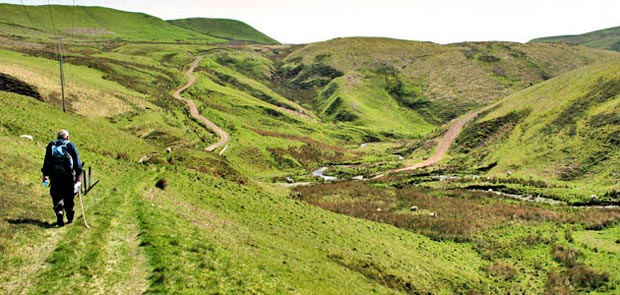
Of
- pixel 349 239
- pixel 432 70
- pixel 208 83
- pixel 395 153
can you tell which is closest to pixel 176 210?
pixel 349 239

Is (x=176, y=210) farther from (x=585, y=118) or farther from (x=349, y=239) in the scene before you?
(x=585, y=118)

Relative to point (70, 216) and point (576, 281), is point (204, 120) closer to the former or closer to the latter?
point (70, 216)

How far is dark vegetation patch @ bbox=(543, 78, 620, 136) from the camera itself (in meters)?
63.0

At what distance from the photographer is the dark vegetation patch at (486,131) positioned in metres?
77.0

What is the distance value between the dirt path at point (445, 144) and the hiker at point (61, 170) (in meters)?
63.1

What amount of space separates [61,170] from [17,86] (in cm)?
4949

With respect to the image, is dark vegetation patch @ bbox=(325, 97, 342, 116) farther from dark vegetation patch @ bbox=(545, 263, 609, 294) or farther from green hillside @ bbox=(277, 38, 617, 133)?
dark vegetation patch @ bbox=(545, 263, 609, 294)

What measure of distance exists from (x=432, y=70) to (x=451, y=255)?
158 meters

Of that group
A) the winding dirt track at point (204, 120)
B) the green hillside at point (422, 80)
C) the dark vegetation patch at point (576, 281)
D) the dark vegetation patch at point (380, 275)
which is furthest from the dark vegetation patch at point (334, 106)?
the dark vegetation patch at point (380, 275)

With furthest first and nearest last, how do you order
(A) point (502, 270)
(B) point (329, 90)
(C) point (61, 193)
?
1. (B) point (329, 90)
2. (A) point (502, 270)
3. (C) point (61, 193)

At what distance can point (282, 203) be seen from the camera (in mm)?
35094

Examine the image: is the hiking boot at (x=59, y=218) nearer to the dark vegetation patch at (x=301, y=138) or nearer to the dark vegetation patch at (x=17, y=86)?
the dark vegetation patch at (x=17, y=86)

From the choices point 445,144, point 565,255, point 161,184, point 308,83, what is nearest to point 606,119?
point 445,144

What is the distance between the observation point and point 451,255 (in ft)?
107
